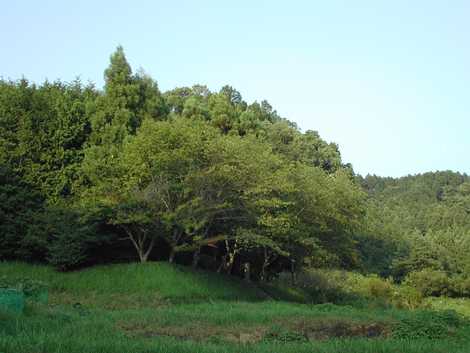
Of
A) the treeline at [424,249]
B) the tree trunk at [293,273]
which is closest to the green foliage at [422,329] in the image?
the tree trunk at [293,273]

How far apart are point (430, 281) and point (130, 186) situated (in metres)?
34.7

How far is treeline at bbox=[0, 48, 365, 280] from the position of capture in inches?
952

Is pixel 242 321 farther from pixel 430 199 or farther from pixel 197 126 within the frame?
pixel 430 199

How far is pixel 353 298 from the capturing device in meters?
33.0

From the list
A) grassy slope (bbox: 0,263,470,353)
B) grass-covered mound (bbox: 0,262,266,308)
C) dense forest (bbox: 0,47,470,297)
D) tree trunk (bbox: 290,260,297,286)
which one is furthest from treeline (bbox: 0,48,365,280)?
tree trunk (bbox: 290,260,297,286)

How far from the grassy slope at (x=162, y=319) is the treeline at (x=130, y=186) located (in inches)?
66.3

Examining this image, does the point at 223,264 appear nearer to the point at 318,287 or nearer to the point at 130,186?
the point at 318,287

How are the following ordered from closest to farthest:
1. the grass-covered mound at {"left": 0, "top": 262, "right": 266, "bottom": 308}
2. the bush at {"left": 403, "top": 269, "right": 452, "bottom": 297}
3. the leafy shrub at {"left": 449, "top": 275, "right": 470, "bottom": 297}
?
the grass-covered mound at {"left": 0, "top": 262, "right": 266, "bottom": 308} → the bush at {"left": 403, "top": 269, "right": 452, "bottom": 297} → the leafy shrub at {"left": 449, "top": 275, "right": 470, "bottom": 297}

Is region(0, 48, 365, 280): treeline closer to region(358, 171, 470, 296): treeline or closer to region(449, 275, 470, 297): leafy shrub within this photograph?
region(358, 171, 470, 296): treeline

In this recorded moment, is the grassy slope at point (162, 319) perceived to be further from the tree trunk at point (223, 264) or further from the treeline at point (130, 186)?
the tree trunk at point (223, 264)

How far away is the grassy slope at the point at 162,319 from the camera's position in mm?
8312

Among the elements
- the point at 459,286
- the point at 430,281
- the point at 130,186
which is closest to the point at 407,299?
the point at 130,186

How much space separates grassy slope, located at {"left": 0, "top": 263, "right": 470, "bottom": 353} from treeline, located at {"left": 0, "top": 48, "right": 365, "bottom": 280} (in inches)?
66.3

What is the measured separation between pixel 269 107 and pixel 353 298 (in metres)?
34.9
